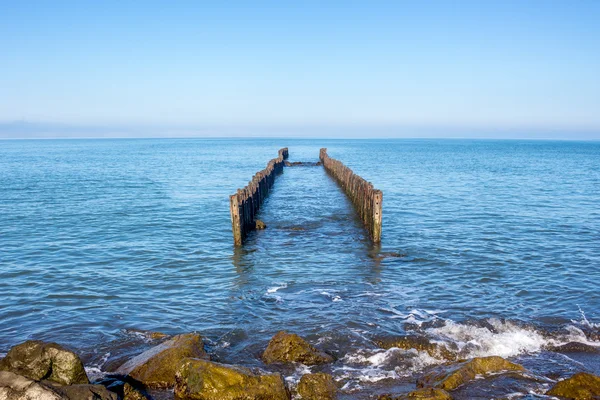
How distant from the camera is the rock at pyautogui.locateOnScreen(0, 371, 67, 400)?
6.87 meters

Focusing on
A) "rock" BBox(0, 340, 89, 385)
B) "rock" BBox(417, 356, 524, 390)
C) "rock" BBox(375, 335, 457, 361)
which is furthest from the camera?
"rock" BBox(375, 335, 457, 361)

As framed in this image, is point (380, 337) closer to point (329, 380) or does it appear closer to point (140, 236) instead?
point (329, 380)

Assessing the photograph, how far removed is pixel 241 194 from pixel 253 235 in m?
2.00

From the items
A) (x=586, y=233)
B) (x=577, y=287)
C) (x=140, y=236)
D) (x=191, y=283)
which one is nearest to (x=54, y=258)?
(x=140, y=236)

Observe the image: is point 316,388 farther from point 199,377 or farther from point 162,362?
point 162,362

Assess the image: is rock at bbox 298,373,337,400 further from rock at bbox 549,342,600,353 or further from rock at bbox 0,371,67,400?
rock at bbox 549,342,600,353

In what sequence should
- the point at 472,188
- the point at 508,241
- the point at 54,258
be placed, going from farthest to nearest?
1. the point at 472,188
2. the point at 508,241
3. the point at 54,258

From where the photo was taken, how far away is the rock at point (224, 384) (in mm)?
8547

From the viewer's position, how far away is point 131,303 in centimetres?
1445

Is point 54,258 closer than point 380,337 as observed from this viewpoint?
No

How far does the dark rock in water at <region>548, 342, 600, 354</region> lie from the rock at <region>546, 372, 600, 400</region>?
93.6 inches

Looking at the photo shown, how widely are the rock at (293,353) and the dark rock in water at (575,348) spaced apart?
4.86 m

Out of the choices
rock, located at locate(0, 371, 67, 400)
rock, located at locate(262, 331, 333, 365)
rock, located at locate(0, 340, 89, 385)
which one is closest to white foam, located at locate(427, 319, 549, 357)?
rock, located at locate(262, 331, 333, 365)

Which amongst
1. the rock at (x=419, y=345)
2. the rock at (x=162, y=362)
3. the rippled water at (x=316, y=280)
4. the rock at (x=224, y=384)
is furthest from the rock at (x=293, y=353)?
the rock at (x=224, y=384)
